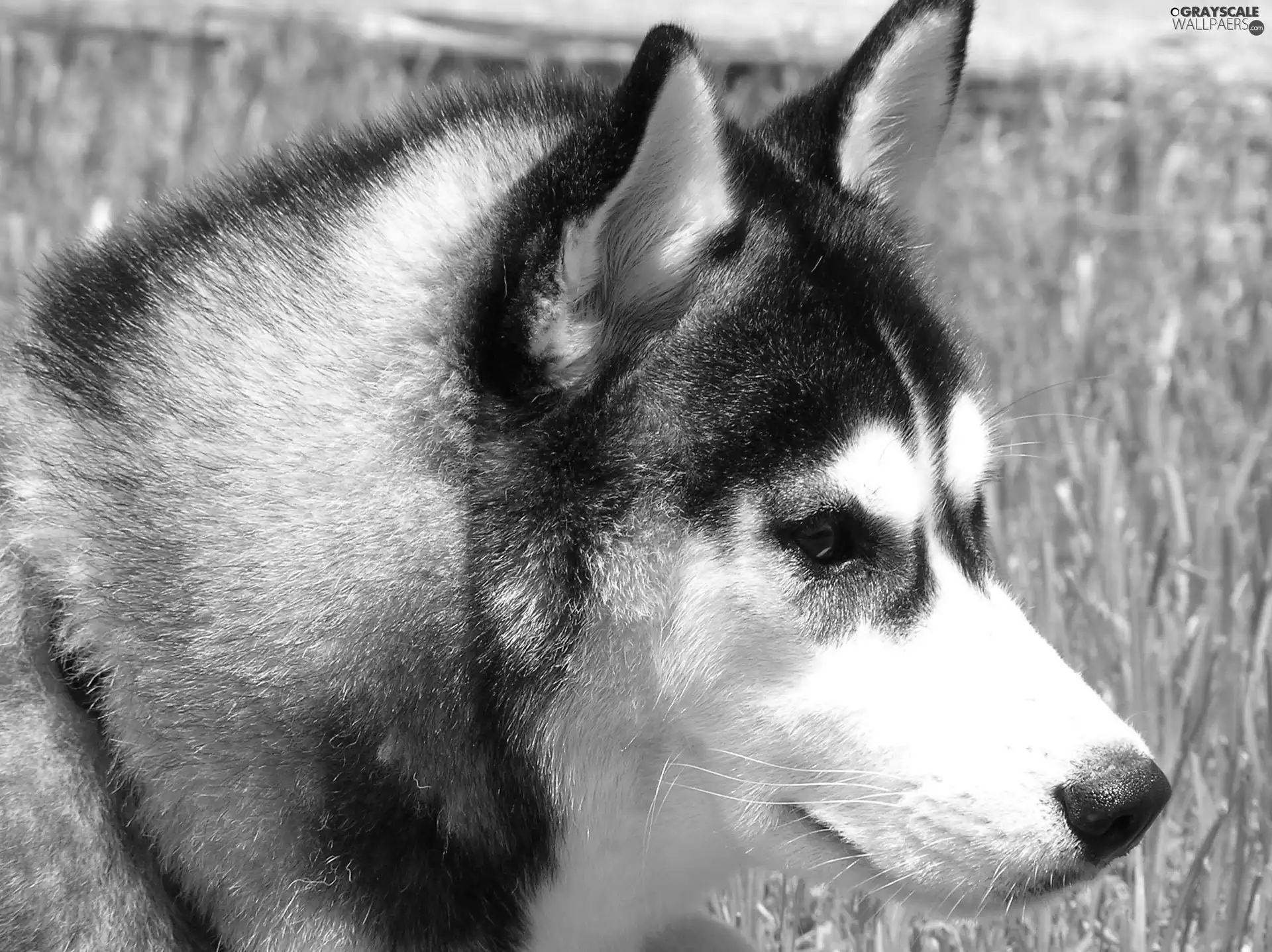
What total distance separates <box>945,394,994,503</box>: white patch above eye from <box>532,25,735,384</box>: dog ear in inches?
20.4

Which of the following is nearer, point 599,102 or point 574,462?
point 574,462

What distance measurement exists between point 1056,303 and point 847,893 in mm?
3473

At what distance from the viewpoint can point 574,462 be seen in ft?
8.10

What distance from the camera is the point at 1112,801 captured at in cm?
240

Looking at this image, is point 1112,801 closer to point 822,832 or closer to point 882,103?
point 822,832

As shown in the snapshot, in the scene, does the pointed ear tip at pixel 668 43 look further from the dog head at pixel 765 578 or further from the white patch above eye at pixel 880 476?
the white patch above eye at pixel 880 476

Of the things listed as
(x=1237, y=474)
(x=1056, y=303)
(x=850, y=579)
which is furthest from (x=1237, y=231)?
(x=850, y=579)

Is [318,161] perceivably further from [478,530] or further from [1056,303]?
[1056,303]

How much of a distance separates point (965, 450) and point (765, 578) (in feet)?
1.57

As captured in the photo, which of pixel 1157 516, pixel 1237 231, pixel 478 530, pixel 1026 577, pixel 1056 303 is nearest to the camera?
pixel 478 530

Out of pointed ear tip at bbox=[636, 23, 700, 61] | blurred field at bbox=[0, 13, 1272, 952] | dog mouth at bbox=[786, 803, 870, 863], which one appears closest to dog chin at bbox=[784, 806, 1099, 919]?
dog mouth at bbox=[786, 803, 870, 863]

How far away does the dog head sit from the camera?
2416 mm

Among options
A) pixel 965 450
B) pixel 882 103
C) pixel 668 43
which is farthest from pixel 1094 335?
pixel 668 43

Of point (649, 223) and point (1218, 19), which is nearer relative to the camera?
point (649, 223)
